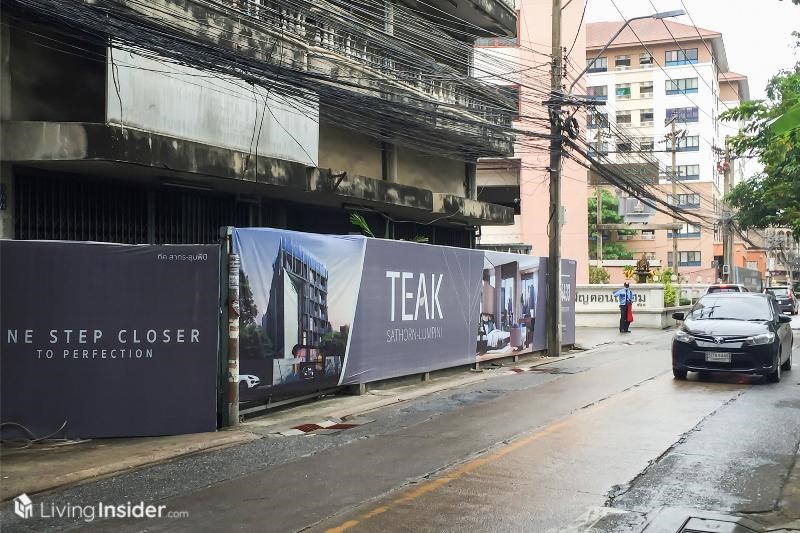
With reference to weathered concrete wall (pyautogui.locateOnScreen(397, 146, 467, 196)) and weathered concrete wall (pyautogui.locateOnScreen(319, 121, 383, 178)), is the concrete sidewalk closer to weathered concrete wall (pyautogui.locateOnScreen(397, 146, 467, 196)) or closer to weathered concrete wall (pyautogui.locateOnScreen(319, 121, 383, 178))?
weathered concrete wall (pyautogui.locateOnScreen(319, 121, 383, 178))

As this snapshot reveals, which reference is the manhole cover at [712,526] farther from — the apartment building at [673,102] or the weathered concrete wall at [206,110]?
the apartment building at [673,102]

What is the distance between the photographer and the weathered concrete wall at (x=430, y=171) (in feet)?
68.2

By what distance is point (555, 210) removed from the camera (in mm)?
19156

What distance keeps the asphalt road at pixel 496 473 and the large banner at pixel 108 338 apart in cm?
118

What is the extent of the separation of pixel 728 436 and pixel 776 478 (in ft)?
6.10

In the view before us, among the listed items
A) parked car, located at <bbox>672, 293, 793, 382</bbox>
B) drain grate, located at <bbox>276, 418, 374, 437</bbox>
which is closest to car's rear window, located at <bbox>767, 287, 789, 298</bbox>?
parked car, located at <bbox>672, 293, 793, 382</bbox>

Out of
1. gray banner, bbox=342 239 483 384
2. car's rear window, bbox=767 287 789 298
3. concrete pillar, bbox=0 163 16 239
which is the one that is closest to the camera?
concrete pillar, bbox=0 163 16 239

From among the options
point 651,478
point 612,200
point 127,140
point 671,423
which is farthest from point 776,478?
point 612,200

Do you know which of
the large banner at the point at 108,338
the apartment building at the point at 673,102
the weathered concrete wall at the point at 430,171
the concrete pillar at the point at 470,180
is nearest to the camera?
the large banner at the point at 108,338

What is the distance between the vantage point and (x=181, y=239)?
13.9 metres

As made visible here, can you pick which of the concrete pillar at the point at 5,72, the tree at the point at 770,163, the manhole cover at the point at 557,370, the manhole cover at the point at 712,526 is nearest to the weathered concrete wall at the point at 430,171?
the manhole cover at the point at 557,370

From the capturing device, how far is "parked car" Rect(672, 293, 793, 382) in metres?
13.0

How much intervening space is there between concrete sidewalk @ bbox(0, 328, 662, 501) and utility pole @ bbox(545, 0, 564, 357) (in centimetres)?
726

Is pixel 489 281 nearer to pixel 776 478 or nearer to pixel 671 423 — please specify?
pixel 671 423
